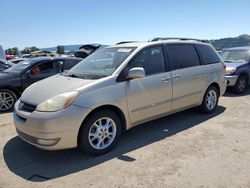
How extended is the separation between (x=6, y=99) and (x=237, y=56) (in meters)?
7.87

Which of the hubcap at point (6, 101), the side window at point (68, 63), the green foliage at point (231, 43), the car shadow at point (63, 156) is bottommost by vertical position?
the car shadow at point (63, 156)

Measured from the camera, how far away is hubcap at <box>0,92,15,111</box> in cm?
667

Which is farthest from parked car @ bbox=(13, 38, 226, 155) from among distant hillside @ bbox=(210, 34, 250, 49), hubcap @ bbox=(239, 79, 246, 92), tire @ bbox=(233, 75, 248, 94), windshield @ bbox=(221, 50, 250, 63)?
distant hillside @ bbox=(210, 34, 250, 49)

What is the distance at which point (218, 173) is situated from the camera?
3301mm

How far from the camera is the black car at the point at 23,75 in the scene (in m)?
6.71

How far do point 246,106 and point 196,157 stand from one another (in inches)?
146

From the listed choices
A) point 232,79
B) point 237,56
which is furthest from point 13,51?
point 232,79

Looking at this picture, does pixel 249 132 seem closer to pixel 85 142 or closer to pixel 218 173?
pixel 218 173

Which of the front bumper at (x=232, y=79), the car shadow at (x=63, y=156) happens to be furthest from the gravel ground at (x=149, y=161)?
the front bumper at (x=232, y=79)

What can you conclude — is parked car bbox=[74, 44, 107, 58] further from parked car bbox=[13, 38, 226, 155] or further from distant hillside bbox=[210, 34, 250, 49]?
parked car bbox=[13, 38, 226, 155]

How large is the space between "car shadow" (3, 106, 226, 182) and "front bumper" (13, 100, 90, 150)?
0.31 metres

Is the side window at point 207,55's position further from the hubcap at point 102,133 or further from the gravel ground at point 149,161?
the hubcap at point 102,133

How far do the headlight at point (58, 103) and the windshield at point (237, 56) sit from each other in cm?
728

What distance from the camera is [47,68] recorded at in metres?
7.44
